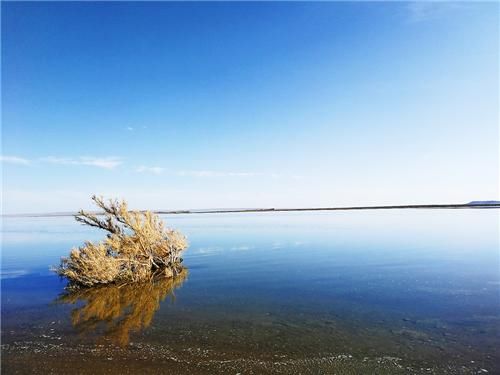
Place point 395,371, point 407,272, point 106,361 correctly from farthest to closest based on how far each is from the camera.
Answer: point 407,272 < point 106,361 < point 395,371

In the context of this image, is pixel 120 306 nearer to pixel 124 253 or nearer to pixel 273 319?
pixel 124 253

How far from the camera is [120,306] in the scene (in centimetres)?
984

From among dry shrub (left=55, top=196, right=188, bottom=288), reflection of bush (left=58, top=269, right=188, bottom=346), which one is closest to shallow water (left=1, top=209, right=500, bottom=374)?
reflection of bush (left=58, top=269, right=188, bottom=346)

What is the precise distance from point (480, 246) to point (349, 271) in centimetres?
933

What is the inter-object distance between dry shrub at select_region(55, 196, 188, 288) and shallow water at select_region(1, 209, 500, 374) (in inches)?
29.4

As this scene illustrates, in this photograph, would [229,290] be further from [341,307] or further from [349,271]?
[349,271]

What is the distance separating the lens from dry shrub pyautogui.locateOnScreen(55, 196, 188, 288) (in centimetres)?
1228

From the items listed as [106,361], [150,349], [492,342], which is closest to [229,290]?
[150,349]

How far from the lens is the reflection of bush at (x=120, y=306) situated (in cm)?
807

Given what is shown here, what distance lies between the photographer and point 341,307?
351 inches

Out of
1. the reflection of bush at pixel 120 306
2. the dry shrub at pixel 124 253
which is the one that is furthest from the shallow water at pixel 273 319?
the dry shrub at pixel 124 253

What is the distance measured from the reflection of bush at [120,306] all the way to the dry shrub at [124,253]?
0.51m

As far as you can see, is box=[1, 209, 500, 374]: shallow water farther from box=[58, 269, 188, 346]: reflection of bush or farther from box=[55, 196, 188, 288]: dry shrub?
box=[55, 196, 188, 288]: dry shrub

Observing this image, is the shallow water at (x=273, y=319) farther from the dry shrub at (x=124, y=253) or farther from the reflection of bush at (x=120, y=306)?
the dry shrub at (x=124, y=253)
